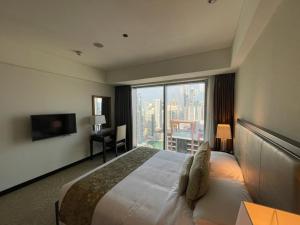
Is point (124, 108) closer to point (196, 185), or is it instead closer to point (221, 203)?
point (196, 185)

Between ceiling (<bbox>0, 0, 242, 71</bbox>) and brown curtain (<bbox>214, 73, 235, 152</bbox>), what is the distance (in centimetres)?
81

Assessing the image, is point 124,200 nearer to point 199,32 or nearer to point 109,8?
point 109,8

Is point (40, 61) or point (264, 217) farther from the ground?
point (40, 61)

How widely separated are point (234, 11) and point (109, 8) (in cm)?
147

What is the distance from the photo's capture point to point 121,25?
197 centimetres

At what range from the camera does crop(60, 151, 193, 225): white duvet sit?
1251 mm

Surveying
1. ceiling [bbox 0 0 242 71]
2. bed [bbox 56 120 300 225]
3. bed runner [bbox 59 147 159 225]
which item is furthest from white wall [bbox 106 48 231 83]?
bed runner [bbox 59 147 159 225]

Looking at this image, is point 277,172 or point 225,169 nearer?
point 277,172

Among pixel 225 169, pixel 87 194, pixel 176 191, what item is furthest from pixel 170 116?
pixel 87 194

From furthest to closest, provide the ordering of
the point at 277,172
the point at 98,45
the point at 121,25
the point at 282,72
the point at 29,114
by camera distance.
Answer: the point at 29,114 < the point at 98,45 < the point at 121,25 < the point at 282,72 < the point at 277,172

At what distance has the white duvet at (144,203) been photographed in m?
1.25

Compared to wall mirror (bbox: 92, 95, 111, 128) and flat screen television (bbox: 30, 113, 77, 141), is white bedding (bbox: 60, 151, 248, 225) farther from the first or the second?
wall mirror (bbox: 92, 95, 111, 128)

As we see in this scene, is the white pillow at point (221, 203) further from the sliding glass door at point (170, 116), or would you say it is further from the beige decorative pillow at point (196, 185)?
the sliding glass door at point (170, 116)

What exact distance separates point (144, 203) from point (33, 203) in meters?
2.07
